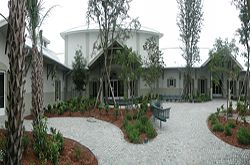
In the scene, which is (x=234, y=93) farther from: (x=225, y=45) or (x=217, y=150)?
(x=217, y=150)

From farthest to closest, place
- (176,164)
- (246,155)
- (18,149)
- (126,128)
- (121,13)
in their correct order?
(121,13)
(126,128)
(246,155)
(176,164)
(18,149)

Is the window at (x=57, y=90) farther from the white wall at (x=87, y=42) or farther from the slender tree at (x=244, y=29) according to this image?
the slender tree at (x=244, y=29)

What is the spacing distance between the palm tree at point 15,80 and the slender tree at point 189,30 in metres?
26.4

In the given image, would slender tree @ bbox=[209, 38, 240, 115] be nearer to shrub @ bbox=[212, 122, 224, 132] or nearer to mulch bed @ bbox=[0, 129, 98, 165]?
shrub @ bbox=[212, 122, 224, 132]

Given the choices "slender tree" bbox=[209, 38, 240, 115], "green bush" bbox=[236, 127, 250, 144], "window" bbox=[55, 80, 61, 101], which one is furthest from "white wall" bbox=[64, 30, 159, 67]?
"green bush" bbox=[236, 127, 250, 144]

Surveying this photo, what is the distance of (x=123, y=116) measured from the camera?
648 inches

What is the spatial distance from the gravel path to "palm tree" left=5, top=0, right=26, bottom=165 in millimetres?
3951

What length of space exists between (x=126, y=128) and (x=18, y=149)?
24.6ft

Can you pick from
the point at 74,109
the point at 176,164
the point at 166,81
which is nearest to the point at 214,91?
the point at 166,81

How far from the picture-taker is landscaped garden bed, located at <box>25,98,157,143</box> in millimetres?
12500

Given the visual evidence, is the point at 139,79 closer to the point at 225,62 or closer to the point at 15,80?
the point at 225,62

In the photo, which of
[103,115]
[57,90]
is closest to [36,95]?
[103,115]

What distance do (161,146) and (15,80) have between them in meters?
7.14

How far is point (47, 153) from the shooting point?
328 inches
